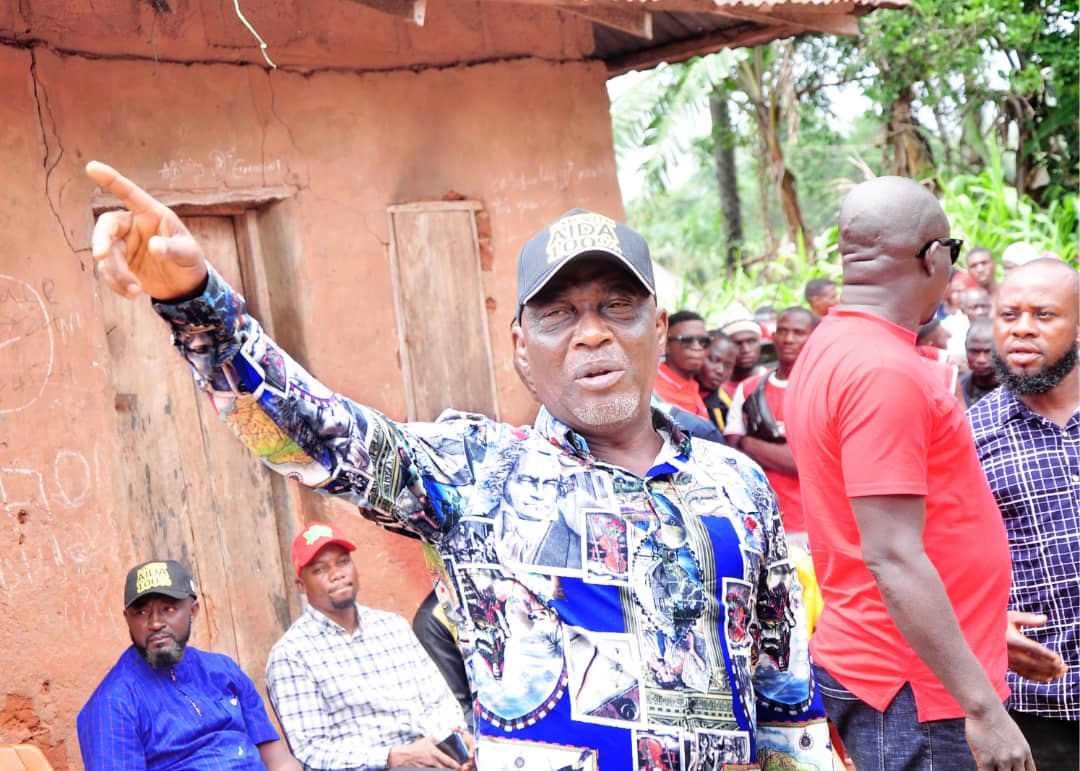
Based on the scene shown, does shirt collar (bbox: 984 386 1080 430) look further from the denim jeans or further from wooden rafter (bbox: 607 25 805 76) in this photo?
wooden rafter (bbox: 607 25 805 76)

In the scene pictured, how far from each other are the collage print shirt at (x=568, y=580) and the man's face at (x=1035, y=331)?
2.00 m

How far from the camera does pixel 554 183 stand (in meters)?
6.96

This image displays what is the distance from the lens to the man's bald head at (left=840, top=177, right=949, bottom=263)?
3.10 meters

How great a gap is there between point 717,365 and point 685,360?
0.48 meters

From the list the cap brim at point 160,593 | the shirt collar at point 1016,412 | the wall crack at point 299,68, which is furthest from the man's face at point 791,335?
the cap brim at point 160,593

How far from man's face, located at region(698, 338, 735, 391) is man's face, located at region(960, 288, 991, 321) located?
1982 mm

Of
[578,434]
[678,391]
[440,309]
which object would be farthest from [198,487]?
[578,434]

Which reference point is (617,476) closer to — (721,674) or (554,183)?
(721,674)

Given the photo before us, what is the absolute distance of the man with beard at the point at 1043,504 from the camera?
12.1ft

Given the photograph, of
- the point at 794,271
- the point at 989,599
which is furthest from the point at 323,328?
the point at 794,271

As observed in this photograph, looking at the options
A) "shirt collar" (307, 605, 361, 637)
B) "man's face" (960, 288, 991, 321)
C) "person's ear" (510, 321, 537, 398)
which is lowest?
"shirt collar" (307, 605, 361, 637)

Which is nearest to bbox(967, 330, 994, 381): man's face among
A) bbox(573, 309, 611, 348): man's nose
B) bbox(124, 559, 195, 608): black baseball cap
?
bbox(124, 559, 195, 608): black baseball cap

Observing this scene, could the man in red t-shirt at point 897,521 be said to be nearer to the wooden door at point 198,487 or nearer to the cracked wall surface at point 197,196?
the cracked wall surface at point 197,196

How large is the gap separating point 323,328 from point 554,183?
1.71 meters
